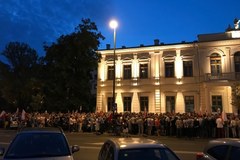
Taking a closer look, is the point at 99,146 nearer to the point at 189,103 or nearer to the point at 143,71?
the point at 189,103

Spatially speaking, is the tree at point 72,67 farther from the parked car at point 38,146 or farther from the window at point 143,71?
the parked car at point 38,146

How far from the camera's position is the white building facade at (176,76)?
1495 inches

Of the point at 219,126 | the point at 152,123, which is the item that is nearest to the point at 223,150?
the point at 219,126

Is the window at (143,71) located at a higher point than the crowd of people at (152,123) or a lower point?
higher

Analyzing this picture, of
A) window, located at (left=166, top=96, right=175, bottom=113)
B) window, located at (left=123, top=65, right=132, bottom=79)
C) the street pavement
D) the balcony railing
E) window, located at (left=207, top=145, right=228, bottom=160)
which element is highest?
window, located at (left=123, top=65, right=132, bottom=79)

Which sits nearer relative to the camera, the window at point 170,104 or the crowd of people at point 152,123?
the crowd of people at point 152,123

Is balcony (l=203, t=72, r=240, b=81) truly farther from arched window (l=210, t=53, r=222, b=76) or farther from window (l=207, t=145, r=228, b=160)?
window (l=207, t=145, r=228, b=160)

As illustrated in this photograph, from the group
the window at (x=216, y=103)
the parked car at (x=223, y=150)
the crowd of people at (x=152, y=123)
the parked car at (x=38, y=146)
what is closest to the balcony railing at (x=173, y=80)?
the window at (x=216, y=103)

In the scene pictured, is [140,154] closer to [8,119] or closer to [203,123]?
[203,123]

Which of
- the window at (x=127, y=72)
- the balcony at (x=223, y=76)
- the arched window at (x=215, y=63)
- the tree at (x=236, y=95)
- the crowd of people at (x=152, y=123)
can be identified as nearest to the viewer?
the crowd of people at (x=152, y=123)

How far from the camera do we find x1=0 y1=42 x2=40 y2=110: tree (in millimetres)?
55156

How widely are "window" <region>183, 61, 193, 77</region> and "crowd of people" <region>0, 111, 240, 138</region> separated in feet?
44.5

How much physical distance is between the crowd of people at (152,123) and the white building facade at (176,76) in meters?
A: 11.0

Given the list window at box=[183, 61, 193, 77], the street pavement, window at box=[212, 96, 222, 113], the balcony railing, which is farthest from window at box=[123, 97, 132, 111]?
the street pavement
